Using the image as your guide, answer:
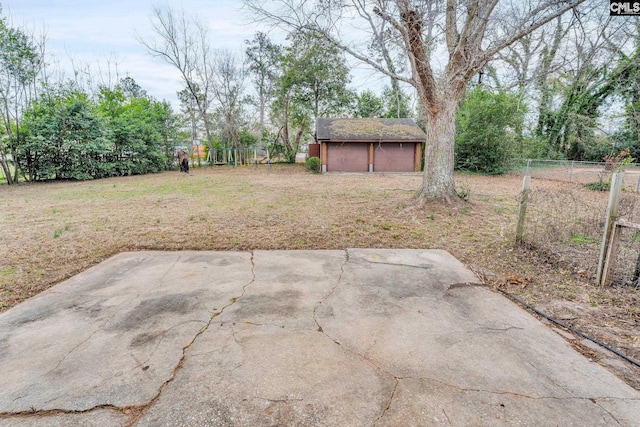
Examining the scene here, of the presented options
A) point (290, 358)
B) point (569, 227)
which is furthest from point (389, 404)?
point (569, 227)

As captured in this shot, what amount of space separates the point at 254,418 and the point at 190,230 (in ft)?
14.1

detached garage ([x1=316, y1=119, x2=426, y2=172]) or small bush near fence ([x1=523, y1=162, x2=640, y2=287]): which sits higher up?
detached garage ([x1=316, y1=119, x2=426, y2=172])

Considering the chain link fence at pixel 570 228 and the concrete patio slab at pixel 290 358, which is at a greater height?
the chain link fence at pixel 570 228

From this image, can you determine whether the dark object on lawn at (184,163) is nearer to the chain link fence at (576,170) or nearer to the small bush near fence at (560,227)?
the small bush near fence at (560,227)

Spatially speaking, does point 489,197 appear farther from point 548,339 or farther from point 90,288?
point 90,288

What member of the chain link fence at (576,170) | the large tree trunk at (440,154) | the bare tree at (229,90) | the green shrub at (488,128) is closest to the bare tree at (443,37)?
the large tree trunk at (440,154)

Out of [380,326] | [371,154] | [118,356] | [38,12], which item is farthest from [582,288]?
[38,12]

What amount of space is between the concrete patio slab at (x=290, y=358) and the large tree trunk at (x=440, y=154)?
402 cm

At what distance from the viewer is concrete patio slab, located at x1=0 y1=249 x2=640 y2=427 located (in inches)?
62.1

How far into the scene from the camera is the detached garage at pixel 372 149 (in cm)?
1839

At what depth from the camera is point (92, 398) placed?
5.42ft

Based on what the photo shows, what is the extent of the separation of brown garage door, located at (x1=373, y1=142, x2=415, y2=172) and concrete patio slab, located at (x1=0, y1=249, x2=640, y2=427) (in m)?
16.3

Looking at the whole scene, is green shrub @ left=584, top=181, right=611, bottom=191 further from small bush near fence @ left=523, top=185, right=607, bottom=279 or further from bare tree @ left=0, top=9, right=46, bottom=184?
bare tree @ left=0, top=9, right=46, bottom=184

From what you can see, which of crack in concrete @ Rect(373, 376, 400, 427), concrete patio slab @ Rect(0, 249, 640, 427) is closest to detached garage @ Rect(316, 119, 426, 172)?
concrete patio slab @ Rect(0, 249, 640, 427)
